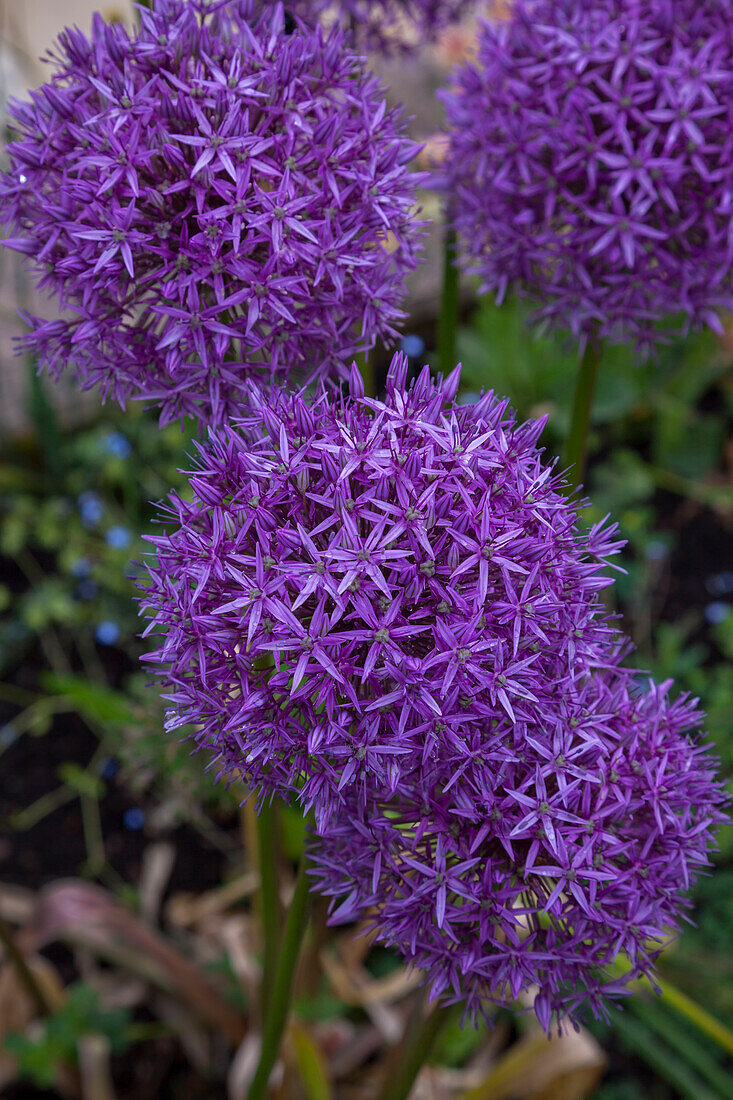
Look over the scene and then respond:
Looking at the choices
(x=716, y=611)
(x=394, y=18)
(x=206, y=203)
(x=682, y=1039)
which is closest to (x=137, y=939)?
(x=682, y=1039)

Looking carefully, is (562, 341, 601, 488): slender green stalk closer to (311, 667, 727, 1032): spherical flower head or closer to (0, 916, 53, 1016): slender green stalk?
(311, 667, 727, 1032): spherical flower head

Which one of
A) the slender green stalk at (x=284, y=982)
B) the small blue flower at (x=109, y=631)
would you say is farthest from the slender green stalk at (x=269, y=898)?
the small blue flower at (x=109, y=631)

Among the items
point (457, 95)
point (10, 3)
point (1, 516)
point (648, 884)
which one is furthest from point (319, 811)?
point (10, 3)

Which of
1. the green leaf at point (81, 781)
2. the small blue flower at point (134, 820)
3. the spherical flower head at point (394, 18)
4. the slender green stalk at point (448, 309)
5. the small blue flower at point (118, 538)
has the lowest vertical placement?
the small blue flower at point (134, 820)

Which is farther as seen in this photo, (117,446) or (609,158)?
(117,446)

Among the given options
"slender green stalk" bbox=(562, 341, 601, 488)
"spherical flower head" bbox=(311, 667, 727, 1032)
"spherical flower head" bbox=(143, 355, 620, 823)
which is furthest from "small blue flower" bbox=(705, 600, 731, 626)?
"spherical flower head" bbox=(143, 355, 620, 823)

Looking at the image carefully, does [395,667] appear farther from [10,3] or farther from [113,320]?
[10,3]

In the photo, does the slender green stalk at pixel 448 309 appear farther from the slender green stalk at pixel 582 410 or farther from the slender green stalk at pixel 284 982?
the slender green stalk at pixel 284 982

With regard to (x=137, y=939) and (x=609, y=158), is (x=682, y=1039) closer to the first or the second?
(x=137, y=939)

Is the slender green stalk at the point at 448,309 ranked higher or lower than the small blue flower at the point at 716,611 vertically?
higher
